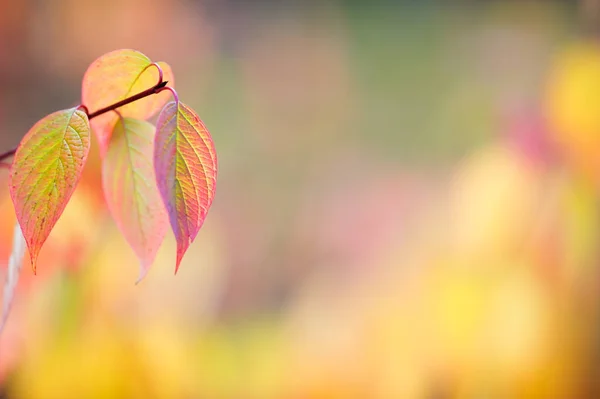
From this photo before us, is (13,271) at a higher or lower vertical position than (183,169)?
lower

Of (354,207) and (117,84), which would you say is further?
(354,207)

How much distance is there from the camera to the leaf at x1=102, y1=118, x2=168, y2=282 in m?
A: 0.36

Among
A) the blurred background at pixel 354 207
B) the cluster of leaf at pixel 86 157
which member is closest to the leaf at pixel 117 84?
the cluster of leaf at pixel 86 157

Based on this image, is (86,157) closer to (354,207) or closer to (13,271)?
(13,271)

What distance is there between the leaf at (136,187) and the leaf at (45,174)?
0.20 ft

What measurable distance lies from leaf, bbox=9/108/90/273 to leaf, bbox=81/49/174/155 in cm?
5

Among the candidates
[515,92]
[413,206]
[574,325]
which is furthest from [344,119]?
[574,325]

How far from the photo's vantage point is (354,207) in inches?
39.4

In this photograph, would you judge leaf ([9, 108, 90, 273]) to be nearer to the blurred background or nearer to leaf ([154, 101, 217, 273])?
leaf ([154, 101, 217, 273])

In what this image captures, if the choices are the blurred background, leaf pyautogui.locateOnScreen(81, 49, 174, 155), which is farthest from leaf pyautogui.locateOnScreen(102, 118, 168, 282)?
the blurred background

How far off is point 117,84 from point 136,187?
7cm

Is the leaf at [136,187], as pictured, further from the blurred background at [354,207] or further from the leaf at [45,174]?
the blurred background at [354,207]

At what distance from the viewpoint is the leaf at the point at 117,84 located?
1.10 feet

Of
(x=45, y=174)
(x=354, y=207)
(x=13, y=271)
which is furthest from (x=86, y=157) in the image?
(x=354, y=207)
